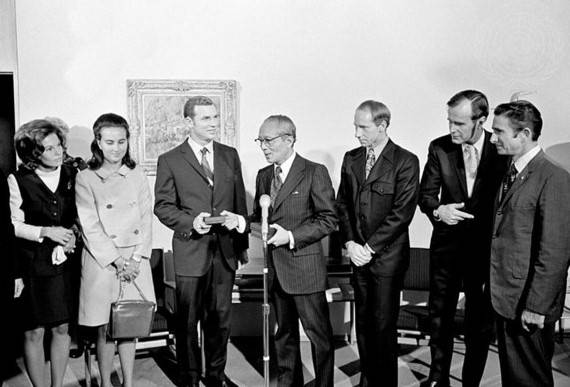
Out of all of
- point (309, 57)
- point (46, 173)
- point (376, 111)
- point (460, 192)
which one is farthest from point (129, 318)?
point (309, 57)

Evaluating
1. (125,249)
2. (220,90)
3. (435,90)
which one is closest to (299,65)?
(220,90)

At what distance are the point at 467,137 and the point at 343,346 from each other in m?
2.41

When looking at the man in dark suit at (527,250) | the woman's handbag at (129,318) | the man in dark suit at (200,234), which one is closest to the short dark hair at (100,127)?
the man in dark suit at (200,234)

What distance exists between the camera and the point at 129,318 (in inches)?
157

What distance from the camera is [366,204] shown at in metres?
4.19

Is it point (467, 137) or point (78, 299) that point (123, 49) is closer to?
point (78, 299)

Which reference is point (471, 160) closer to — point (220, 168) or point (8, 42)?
point (220, 168)

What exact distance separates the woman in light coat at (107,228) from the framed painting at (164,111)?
154 cm

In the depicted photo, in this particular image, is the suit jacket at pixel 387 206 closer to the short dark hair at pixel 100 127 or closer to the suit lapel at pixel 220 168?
the suit lapel at pixel 220 168

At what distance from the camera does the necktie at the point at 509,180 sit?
3.49 meters

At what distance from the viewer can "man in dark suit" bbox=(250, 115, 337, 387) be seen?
3959 mm

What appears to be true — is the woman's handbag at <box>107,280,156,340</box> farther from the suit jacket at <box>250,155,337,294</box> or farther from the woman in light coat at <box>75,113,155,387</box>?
the suit jacket at <box>250,155,337,294</box>

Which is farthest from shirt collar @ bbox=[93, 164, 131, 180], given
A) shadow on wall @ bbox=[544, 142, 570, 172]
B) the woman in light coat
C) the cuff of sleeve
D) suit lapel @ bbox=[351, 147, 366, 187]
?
shadow on wall @ bbox=[544, 142, 570, 172]

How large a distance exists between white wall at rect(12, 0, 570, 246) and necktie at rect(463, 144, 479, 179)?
1.61 meters
